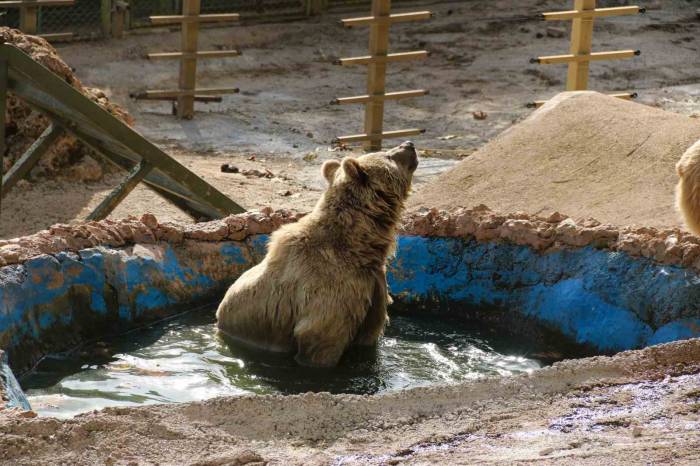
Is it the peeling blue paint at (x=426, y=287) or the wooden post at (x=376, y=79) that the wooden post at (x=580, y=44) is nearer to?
the wooden post at (x=376, y=79)

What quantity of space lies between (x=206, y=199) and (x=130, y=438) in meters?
4.88

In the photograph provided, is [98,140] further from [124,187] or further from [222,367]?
[222,367]

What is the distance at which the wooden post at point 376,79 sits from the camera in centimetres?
1423

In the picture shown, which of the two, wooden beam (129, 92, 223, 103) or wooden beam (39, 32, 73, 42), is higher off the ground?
wooden beam (39, 32, 73, 42)

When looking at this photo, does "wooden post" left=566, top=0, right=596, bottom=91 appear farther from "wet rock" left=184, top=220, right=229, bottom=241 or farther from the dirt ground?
"wet rock" left=184, top=220, right=229, bottom=241

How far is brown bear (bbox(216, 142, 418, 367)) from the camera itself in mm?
7027

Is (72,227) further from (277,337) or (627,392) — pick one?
(627,392)

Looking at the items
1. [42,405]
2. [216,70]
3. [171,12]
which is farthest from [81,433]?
[171,12]

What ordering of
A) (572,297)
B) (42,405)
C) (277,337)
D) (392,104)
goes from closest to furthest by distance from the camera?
(42,405), (277,337), (572,297), (392,104)

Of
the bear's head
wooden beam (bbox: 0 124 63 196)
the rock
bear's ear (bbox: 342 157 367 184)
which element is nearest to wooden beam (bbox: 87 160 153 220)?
wooden beam (bbox: 0 124 63 196)

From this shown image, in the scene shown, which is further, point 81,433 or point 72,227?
point 72,227

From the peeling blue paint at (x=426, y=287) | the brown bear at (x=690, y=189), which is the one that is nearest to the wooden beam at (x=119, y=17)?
the peeling blue paint at (x=426, y=287)

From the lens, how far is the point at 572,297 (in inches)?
309

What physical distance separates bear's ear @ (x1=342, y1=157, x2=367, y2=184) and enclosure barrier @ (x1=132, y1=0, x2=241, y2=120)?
8.36 meters
